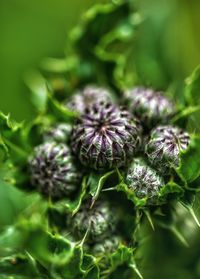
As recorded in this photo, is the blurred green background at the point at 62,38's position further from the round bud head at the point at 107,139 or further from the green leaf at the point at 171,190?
the green leaf at the point at 171,190

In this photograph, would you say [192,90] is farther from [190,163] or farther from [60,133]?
[60,133]

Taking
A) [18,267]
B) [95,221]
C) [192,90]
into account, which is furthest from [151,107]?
[18,267]

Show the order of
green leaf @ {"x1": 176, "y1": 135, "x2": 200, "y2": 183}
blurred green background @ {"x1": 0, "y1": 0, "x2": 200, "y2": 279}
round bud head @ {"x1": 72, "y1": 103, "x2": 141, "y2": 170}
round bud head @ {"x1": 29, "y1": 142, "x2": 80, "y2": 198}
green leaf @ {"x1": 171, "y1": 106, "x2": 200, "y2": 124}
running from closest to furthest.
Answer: green leaf @ {"x1": 176, "y1": 135, "x2": 200, "y2": 183}, round bud head @ {"x1": 72, "y1": 103, "x2": 141, "y2": 170}, round bud head @ {"x1": 29, "y1": 142, "x2": 80, "y2": 198}, green leaf @ {"x1": 171, "y1": 106, "x2": 200, "y2": 124}, blurred green background @ {"x1": 0, "y1": 0, "x2": 200, "y2": 279}

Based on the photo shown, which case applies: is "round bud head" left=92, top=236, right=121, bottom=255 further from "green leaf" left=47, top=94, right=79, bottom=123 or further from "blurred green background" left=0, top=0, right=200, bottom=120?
"blurred green background" left=0, top=0, right=200, bottom=120

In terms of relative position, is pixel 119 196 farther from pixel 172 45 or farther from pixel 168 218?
pixel 172 45

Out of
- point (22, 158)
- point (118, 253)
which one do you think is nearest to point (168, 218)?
point (118, 253)

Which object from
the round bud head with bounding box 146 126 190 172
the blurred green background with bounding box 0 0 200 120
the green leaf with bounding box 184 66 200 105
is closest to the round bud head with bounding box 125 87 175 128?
the green leaf with bounding box 184 66 200 105
